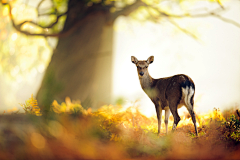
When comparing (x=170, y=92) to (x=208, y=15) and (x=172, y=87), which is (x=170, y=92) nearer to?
(x=172, y=87)

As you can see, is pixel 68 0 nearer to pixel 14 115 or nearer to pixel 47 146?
pixel 14 115

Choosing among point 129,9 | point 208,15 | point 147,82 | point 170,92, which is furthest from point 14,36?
point 208,15

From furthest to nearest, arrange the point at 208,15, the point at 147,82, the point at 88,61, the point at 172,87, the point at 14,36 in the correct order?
the point at 14,36, the point at 88,61, the point at 208,15, the point at 147,82, the point at 172,87

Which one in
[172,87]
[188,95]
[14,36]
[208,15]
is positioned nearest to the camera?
[188,95]

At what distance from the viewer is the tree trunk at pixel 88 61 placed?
3.74 meters

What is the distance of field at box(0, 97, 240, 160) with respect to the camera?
1.99 metres

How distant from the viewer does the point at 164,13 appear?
3.67 m

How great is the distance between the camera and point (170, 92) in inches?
97.0

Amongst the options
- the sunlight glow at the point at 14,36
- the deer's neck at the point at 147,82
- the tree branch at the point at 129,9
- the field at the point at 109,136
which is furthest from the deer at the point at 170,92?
the sunlight glow at the point at 14,36

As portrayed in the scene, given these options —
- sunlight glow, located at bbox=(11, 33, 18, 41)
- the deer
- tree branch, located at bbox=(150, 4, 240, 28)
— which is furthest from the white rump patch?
sunlight glow, located at bbox=(11, 33, 18, 41)

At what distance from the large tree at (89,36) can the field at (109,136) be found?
76cm

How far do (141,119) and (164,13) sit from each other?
2101 mm

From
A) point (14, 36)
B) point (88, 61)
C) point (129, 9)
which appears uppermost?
point (129, 9)

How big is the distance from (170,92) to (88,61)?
1930 millimetres
